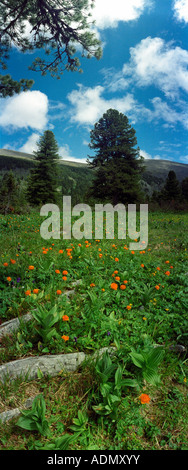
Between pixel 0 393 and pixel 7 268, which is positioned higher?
pixel 7 268

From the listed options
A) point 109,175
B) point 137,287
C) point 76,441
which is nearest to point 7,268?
point 137,287

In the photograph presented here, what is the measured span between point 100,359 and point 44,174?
24433 mm

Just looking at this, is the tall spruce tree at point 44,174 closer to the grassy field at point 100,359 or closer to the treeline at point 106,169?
the treeline at point 106,169

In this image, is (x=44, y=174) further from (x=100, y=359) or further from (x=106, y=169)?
(x=100, y=359)

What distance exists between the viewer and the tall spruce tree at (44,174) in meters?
23.8

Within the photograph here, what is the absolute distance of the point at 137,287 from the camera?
3.39 m

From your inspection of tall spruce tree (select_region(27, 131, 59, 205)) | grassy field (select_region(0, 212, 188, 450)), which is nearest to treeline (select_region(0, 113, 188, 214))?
tall spruce tree (select_region(27, 131, 59, 205))

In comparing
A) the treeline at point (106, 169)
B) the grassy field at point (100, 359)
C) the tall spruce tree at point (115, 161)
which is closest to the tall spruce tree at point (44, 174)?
the treeline at point (106, 169)

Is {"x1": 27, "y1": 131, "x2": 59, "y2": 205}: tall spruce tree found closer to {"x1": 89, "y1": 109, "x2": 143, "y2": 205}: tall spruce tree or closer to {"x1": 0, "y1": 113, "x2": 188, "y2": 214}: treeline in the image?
{"x1": 0, "y1": 113, "x2": 188, "y2": 214}: treeline

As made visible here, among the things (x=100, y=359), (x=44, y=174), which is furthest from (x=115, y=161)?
(x=100, y=359)

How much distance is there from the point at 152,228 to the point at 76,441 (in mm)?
7972

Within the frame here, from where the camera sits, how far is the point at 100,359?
2.16 meters

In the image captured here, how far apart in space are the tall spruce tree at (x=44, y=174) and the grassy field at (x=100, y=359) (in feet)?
68.4

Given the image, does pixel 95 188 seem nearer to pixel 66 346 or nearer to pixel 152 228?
pixel 152 228
